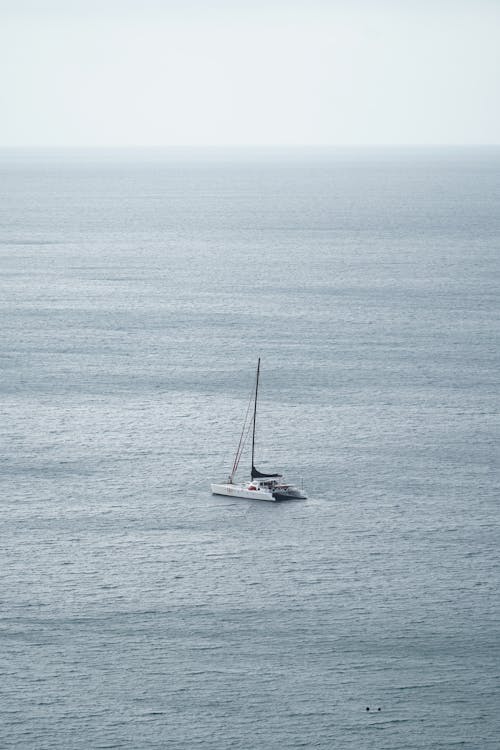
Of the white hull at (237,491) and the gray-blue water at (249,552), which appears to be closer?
the gray-blue water at (249,552)

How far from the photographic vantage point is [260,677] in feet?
275

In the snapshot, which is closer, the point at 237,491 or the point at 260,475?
the point at 237,491

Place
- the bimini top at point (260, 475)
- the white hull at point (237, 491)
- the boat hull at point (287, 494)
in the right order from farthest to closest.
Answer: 1. the bimini top at point (260, 475)
2. the white hull at point (237, 491)
3. the boat hull at point (287, 494)

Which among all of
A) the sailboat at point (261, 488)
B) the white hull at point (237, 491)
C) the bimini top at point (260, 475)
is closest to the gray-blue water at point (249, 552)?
the white hull at point (237, 491)

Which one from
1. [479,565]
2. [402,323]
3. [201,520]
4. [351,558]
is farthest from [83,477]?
[402,323]

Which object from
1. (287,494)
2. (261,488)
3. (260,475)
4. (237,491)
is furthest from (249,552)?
(260,475)

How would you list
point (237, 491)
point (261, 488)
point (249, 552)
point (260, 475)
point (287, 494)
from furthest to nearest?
1. point (260, 475)
2. point (237, 491)
3. point (261, 488)
4. point (287, 494)
5. point (249, 552)

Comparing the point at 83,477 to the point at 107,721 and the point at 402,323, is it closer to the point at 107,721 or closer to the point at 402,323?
the point at 107,721

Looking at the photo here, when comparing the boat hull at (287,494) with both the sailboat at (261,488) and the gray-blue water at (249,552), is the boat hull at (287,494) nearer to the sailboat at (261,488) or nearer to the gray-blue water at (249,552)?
the sailboat at (261,488)

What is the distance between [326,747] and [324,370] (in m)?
83.3

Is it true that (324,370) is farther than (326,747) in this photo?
Yes

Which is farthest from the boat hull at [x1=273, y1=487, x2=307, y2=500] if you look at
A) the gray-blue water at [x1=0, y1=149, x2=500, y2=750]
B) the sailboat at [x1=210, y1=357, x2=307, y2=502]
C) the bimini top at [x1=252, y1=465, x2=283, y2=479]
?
the bimini top at [x1=252, y1=465, x2=283, y2=479]

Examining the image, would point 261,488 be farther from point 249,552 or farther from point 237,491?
point 249,552

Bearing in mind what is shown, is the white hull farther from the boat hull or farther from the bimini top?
the bimini top
